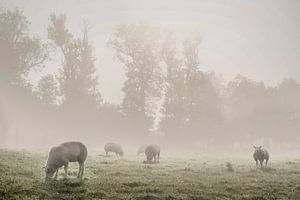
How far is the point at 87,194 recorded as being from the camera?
65.0 ft

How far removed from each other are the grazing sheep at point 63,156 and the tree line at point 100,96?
53801mm

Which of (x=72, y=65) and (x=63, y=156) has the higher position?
(x=72, y=65)

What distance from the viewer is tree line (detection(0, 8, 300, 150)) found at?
255ft

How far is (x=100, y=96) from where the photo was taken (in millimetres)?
87750

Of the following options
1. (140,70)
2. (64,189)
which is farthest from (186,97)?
(64,189)

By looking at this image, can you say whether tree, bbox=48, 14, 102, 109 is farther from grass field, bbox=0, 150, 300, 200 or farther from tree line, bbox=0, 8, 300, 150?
grass field, bbox=0, 150, 300, 200

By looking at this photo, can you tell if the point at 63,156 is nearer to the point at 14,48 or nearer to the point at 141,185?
the point at 141,185

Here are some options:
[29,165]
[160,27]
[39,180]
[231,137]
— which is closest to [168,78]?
[160,27]

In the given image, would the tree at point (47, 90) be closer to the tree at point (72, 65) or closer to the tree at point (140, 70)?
the tree at point (72, 65)

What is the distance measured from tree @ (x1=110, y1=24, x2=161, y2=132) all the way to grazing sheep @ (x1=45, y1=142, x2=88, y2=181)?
58388mm

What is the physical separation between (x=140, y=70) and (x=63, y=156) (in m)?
62.7

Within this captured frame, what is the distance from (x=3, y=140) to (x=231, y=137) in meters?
55.5

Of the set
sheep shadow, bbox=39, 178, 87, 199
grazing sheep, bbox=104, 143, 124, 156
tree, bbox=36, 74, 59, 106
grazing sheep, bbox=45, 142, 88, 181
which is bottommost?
sheep shadow, bbox=39, 178, 87, 199

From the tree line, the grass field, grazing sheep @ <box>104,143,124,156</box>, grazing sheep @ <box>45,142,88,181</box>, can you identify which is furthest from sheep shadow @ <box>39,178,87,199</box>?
the tree line
